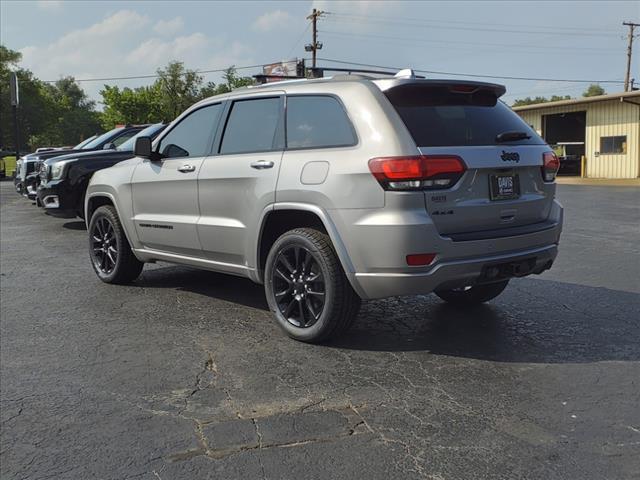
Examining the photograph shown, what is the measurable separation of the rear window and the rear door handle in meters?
1.02

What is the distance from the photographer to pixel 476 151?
419 centimetres

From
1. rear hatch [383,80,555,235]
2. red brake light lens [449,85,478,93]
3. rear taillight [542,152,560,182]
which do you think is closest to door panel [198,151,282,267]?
rear hatch [383,80,555,235]

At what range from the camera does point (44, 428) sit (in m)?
3.30

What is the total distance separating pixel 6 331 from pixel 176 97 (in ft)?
225

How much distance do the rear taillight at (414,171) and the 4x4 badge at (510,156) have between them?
508 millimetres

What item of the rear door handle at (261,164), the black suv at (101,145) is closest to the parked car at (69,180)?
the black suv at (101,145)

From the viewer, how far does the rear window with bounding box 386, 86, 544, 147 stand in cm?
416

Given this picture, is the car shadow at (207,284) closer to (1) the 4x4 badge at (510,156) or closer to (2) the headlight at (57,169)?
(1) the 4x4 badge at (510,156)

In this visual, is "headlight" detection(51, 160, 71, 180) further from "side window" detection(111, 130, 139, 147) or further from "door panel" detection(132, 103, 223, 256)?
"door panel" detection(132, 103, 223, 256)

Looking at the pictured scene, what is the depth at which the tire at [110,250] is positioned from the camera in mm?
6570

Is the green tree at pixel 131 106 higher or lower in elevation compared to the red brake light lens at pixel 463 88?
higher

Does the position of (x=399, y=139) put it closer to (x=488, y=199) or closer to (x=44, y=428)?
(x=488, y=199)

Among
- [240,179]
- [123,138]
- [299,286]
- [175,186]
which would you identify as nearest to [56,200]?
[123,138]

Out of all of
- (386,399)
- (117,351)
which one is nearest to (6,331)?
(117,351)
